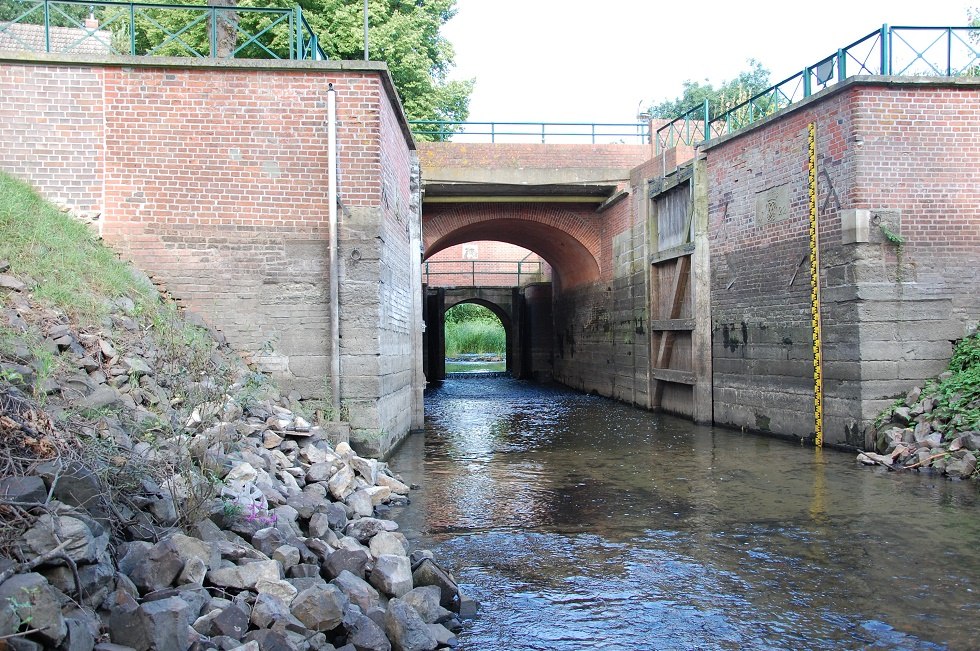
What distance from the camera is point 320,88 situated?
9.76m

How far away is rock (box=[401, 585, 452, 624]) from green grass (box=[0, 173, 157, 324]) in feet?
14.6

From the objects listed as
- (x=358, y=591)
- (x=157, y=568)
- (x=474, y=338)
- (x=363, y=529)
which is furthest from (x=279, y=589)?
(x=474, y=338)

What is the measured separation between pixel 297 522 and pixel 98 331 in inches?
115

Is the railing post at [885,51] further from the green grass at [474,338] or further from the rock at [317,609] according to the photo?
the green grass at [474,338]

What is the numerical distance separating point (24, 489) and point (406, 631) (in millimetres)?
2047

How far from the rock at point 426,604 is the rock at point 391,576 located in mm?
85

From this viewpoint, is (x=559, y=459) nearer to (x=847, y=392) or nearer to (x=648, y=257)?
(x=847, y=392)

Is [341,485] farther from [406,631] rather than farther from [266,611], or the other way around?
[266,611]

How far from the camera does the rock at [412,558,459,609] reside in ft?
16.0

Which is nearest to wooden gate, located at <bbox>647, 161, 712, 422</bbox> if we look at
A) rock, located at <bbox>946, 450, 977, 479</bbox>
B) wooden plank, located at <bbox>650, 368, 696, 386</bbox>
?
wooden plank, located at <bbox>650, 368, 696, 386</bbox>

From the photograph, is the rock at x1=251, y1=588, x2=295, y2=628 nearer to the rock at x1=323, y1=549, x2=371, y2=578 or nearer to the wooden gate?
the rock at x1=323, y1=549, x2=371, y2=578

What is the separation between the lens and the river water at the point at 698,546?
4.61 m

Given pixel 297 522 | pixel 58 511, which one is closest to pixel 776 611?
pixel 297 522

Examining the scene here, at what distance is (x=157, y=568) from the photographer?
148 inches
